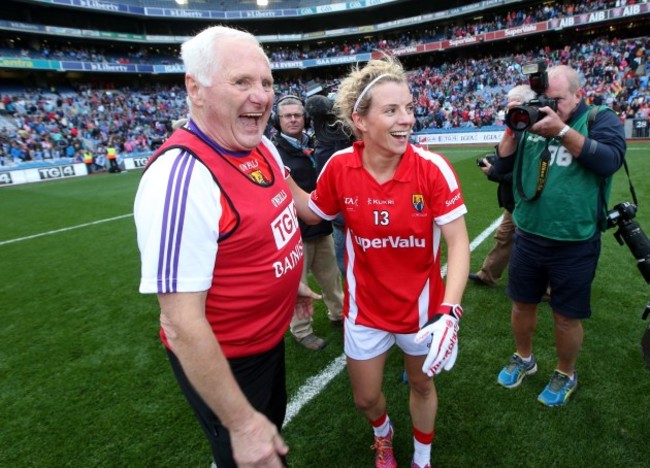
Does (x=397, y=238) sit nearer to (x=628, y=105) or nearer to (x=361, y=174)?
(x=361, y=174)

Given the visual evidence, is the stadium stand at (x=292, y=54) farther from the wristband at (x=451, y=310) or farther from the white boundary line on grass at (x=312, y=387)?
the wristband at (x=451, y=310)

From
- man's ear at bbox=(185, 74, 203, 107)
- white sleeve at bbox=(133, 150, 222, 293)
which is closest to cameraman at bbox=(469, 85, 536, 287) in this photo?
man's ear at bbox=(185, 74, 203, 107)

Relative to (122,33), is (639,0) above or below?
below

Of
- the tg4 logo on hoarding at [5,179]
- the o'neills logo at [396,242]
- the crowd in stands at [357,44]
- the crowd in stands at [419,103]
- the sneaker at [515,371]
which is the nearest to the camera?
the o'neills logo at [396,242]

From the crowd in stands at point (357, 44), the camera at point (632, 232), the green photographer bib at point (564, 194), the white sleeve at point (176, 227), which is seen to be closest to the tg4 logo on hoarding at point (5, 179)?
the crowd in stands at point (357, 44)

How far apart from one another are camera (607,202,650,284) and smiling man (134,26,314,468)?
2.10m

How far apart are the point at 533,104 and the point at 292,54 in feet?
155

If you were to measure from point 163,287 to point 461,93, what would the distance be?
33.3m

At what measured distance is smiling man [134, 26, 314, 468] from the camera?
3.82ft

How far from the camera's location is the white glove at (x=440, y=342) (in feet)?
5.07

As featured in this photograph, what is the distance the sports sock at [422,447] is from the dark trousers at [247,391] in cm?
84

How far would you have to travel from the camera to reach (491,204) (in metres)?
8.06

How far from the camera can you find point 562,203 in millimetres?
2441

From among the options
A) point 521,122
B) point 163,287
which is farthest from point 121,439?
point 521,122
